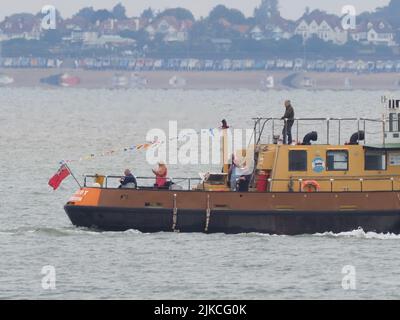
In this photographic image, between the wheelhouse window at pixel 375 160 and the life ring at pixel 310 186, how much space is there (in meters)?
1.49

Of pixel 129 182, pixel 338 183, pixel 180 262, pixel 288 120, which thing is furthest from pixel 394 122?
pixel 180 262

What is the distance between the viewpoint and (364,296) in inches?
1439

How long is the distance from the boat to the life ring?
26 millimetres

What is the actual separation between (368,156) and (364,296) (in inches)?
340

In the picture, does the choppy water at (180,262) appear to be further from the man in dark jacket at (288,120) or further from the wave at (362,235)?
the man in dark jacket at (288,120)

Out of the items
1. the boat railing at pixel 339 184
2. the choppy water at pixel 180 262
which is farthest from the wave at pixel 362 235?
the boat railing at pixel 339 184

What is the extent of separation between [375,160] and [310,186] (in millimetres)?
1909

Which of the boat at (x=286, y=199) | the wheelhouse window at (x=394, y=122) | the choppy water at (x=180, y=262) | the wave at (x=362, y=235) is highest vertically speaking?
the wheelhouse window at (x=394, y=122)

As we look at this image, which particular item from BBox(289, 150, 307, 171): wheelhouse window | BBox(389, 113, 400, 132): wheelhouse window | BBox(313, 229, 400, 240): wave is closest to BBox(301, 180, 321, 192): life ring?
BBox(289, 150, 307, 171): wheelhouse window

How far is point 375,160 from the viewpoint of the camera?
146ft

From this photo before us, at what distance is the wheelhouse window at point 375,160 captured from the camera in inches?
1754

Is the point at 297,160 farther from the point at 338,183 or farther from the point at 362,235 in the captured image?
the point at 362,235
